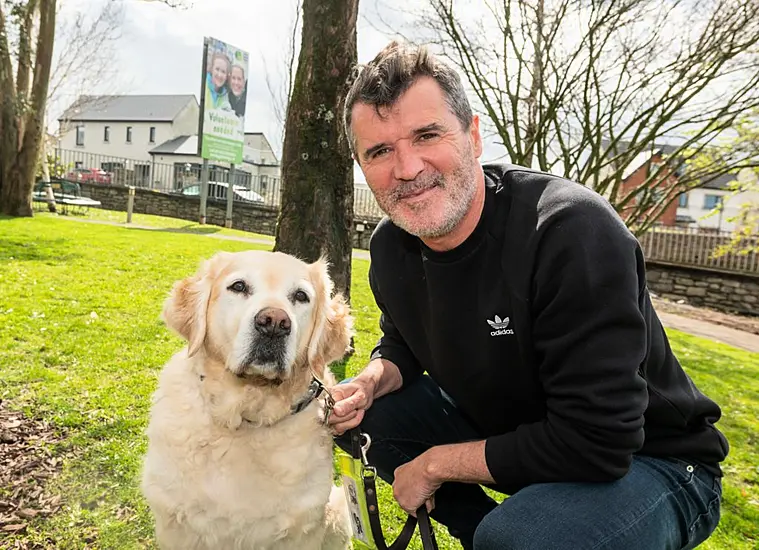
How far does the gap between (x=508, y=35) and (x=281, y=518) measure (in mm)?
10509

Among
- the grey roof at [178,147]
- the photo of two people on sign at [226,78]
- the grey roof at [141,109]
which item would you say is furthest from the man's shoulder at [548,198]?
the grey roof at [141,109]

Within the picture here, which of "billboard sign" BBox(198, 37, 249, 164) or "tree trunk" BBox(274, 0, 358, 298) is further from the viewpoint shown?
"billboard sign" BBox(198, 37, 249, 164)

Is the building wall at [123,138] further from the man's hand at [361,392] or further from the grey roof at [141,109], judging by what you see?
the man's hand at [361,392]

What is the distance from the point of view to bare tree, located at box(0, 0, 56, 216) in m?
14.2

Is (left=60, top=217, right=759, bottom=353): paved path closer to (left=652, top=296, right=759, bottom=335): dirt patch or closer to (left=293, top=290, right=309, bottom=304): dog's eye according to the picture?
(left=652, top=296, right=759, bottom=335): dirt patch

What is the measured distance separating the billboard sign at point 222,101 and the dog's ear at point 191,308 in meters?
18.7

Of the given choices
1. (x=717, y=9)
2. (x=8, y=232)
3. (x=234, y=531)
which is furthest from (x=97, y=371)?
(x=717, y=9)

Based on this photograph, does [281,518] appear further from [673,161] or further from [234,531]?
[673,161]

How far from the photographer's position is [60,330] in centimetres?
540

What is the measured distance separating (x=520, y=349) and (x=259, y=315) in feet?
3.16

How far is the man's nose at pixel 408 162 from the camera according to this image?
214 centimetres

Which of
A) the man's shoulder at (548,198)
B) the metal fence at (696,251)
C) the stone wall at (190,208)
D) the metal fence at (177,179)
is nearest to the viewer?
the man's shoulder at (548,198)

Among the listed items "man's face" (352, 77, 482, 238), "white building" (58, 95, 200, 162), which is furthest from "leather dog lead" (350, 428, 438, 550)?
"white building" (58, 95, 200, 162)

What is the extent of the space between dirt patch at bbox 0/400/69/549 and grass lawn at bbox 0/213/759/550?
0.19 feet
